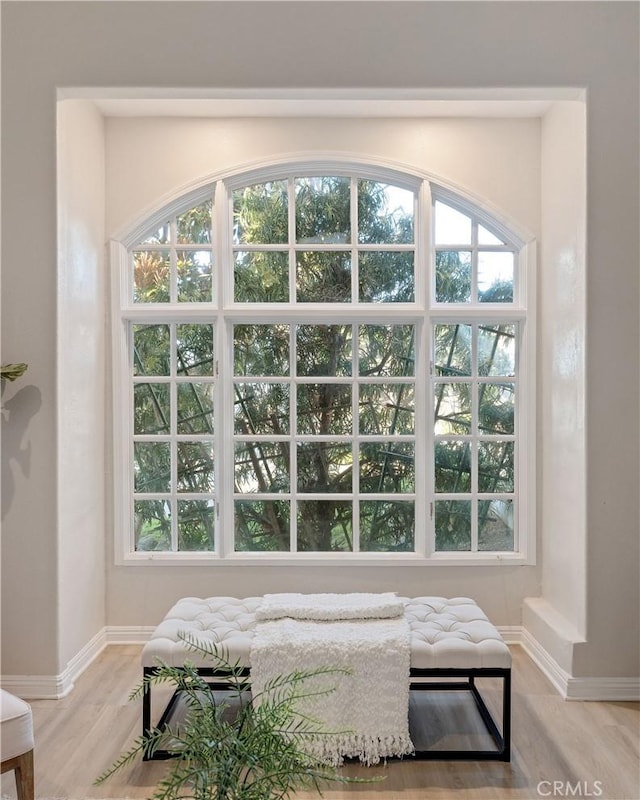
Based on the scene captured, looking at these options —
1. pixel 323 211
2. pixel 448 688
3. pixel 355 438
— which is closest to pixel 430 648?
pixel 448 688

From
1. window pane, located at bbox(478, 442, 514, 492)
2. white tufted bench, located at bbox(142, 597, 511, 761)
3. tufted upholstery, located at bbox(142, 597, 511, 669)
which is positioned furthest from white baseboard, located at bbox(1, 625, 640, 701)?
window pane, located at bbox(478, 442, 514, 492)

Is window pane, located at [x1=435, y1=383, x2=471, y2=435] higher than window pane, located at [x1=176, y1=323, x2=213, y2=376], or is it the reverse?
window pane, located at [x1=176, y1=323, x2=213, y2=376]

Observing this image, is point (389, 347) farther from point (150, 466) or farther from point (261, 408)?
point (150, 466)

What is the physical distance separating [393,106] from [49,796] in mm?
3619

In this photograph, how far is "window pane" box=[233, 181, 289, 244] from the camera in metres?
4.24

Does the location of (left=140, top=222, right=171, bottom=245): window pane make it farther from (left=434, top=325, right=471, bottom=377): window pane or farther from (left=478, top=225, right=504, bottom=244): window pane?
(left=478, top=225, right=504, bottom=244): window pane

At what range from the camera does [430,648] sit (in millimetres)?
2824

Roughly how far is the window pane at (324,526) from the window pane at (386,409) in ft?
1.60

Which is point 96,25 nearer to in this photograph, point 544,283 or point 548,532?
point 544,283

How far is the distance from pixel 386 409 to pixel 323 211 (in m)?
1.23

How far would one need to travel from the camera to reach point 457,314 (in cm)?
421

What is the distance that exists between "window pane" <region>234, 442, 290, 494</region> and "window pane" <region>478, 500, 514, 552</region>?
117 cm

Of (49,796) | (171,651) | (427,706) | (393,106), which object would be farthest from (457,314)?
(49,796)

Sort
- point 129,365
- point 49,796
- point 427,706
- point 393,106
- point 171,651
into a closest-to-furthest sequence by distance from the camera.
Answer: point 49,796, point 171,651, point 427,706, point 393,106, point 129,365
